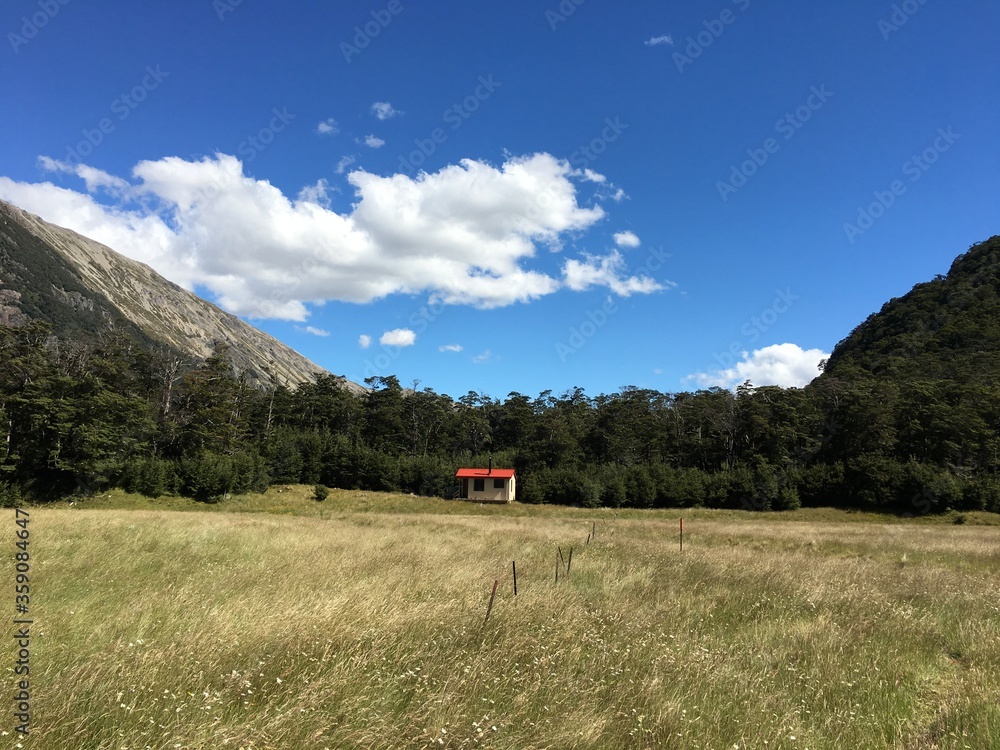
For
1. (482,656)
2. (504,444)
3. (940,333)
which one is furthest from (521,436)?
(940,333)

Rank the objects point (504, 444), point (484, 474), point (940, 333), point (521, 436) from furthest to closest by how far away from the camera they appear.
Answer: point (940, 333) < point (504, 444) < point (521, 436) < point (484, 474)

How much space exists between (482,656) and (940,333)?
427 ft

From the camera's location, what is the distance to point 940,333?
10125 centimetres

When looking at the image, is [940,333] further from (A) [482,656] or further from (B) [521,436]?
(A) [482,656]

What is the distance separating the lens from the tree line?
45.2 metres

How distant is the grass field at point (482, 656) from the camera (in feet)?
13.2

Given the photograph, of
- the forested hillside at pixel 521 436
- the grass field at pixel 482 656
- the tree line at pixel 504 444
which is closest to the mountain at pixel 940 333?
the forested hillside at pixel 521 436

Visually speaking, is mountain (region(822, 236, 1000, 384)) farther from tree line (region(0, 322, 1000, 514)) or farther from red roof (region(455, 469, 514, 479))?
red roof (region(455, 469, 514, 479))

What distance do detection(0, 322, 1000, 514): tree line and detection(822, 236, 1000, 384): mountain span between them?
→ 12456 mm

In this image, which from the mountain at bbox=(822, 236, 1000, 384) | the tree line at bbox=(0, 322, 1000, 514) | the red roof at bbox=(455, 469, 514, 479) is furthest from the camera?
the mountain at bbox=(822, 236, 1000, 384)

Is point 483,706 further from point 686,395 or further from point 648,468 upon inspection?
point 686,395

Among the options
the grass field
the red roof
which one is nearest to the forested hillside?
the red roof

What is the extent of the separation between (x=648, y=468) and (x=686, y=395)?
32006mm

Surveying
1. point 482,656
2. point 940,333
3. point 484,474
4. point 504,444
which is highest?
point 940,333
